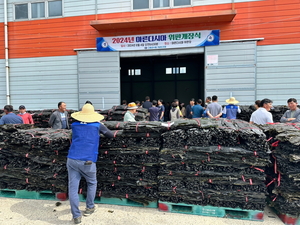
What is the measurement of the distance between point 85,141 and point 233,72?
24.4ft

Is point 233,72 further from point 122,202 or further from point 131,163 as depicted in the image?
point 122,202

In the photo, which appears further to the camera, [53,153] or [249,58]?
[249,58]

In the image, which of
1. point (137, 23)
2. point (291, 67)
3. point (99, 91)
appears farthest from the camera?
point (99, 91)

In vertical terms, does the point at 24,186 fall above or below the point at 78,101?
below

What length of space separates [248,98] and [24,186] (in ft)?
27.6

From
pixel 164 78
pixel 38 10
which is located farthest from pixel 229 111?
pixel 38 10

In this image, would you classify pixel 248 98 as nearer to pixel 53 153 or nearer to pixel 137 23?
pixel 137 23

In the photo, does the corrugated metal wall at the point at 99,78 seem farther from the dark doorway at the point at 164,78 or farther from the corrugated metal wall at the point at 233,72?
the dark doorway at the point at 164,78

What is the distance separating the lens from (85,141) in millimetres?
3188

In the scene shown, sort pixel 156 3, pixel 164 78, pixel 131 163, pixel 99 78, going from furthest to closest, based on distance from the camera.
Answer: pixel 164 78, pixel 99 78, pixel 156 3, pixel 131 163

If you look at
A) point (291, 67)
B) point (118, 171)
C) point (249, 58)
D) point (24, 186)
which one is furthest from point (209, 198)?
point (291, 67)

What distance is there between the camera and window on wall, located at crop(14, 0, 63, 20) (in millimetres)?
9797

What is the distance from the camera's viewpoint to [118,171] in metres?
3.68

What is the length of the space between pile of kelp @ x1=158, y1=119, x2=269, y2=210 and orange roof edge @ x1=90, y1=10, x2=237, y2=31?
20.7ft
